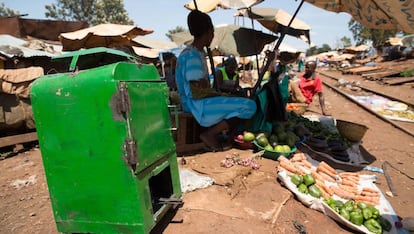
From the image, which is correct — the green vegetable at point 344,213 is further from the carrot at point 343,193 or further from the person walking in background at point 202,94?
the person walking in background at point 202,94

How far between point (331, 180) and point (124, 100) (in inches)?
123

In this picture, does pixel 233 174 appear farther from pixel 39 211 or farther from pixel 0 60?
pixel 0 60

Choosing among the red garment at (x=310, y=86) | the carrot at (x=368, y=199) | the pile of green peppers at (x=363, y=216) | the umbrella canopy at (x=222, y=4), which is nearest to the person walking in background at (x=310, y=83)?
the red garment at (x=310, y=86)

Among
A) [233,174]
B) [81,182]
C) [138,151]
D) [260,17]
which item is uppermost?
[260,17]

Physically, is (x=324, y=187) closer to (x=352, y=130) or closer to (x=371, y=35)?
(x=352, y=130)

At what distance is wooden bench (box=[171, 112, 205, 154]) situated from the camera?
4168mm

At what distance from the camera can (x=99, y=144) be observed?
1.96 metres

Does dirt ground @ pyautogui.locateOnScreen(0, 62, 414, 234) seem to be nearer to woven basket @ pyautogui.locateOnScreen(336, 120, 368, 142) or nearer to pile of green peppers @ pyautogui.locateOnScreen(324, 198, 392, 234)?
pile of green peppers @ pyautogui.locateOnScreen(324, 198, 392, 234)

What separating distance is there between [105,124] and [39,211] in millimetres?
2112

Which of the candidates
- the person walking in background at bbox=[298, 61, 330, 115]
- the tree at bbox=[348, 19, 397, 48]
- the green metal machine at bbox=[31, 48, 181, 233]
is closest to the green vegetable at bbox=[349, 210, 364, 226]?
the green metal machine at bbox=[31, 48, 181, 233]

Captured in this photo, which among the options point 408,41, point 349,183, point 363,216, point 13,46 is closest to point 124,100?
point 363,216

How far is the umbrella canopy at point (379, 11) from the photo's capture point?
3.38 meters

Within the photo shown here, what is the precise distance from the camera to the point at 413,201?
3576 millimetres

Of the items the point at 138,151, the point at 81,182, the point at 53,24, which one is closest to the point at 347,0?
the point at 138,151
